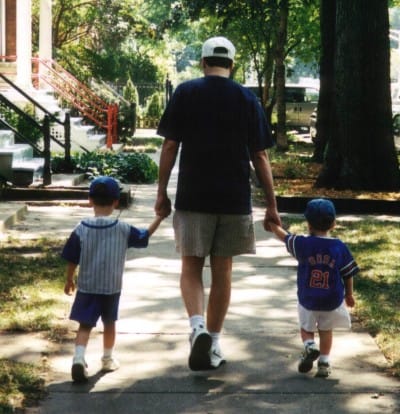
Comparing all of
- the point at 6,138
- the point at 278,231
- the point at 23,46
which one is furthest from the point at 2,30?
the point at 278,231

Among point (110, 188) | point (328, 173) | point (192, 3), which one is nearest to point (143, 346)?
point (110, 188)

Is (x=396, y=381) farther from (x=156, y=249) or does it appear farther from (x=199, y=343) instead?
(x=156, y=249)

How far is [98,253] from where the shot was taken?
4.95 m

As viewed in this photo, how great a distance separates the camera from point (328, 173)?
14.0 m

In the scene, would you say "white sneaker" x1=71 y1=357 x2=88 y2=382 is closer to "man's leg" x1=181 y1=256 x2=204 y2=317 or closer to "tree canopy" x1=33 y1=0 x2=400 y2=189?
"man's leg" x1=181 y1=256 x2=204 y2=317

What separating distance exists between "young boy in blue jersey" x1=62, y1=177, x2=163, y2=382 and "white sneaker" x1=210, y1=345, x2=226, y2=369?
0.61 meters

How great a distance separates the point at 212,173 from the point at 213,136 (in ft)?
0.68

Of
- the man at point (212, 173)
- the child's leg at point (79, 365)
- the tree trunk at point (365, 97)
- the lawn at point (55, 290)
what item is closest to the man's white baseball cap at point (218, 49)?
the man at point (212, 173)

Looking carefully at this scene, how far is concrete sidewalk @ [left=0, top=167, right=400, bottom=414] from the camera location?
4.52m

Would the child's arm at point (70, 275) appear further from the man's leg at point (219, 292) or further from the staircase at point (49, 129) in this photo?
the staircase at point (49, 129)

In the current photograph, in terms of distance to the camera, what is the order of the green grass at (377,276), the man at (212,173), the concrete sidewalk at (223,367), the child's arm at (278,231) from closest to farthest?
the concrete sidewalk at (223,367), the man at (212,173), the child's arm at (278,231), the green grass at (377,276)

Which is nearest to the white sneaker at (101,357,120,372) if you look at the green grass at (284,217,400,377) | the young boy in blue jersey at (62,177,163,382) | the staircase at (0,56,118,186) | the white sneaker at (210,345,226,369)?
the young boy in blue jersey at (62,177,163,382)

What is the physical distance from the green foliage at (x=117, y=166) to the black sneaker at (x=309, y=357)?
33.8 ft

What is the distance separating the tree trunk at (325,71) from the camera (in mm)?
18828
